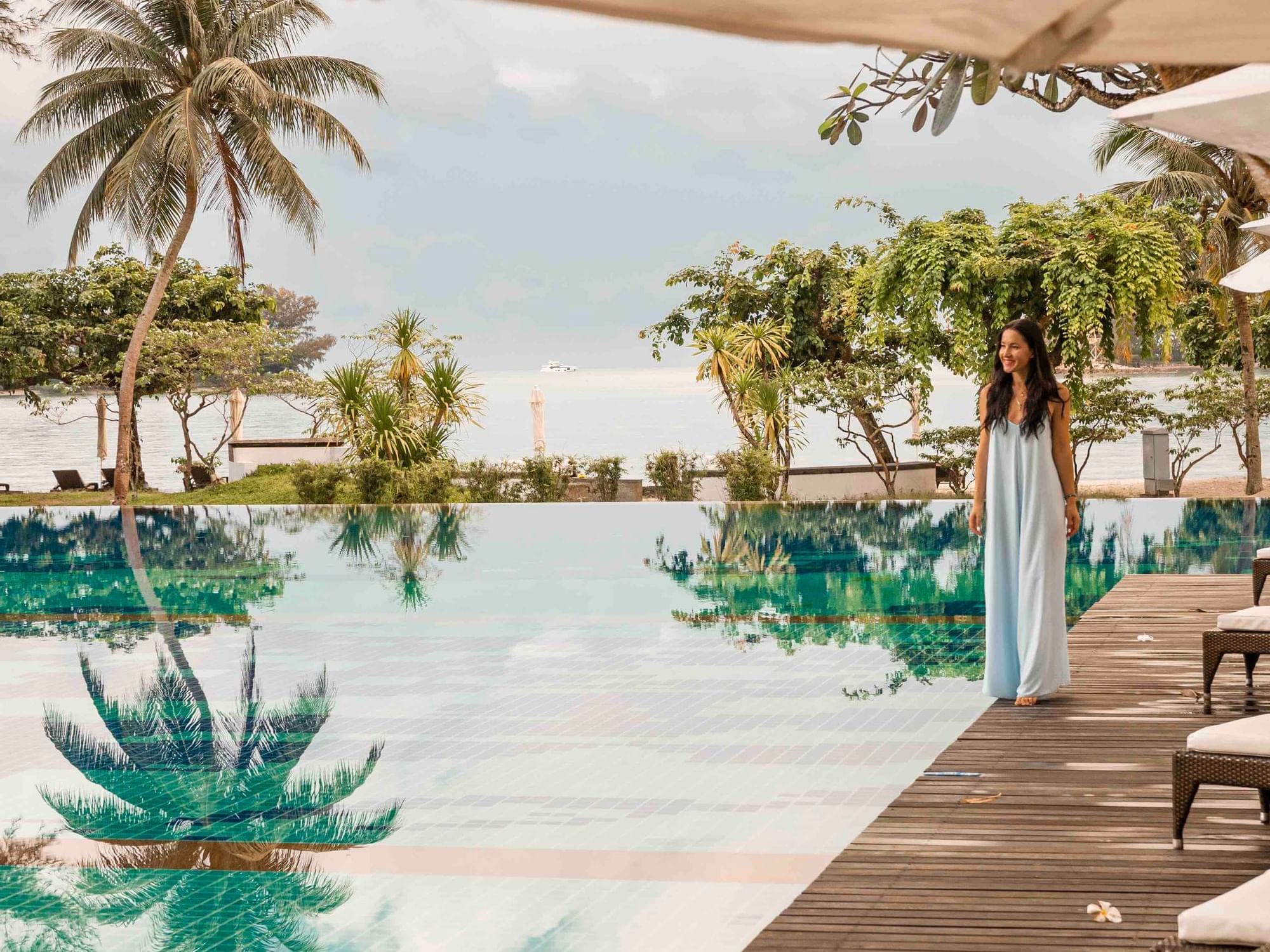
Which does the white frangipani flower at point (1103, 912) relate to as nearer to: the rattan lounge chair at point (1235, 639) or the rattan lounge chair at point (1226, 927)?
the rattan lounge chair at point (1226, 927)

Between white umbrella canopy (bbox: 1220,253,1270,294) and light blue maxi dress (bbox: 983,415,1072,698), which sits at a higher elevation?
white umbrella canopy (bbox: 1220,253,1270,294)

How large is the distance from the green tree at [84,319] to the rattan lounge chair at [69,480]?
806mm

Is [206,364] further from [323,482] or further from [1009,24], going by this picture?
[1009,24]

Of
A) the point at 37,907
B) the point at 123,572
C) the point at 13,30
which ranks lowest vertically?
the point at 37,907

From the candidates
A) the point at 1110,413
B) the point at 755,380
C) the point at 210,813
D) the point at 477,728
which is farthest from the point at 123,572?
the point at 1110,413

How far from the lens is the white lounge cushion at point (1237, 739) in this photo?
325cm

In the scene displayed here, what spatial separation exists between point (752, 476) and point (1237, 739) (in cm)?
1255

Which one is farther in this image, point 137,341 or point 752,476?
point 137,341

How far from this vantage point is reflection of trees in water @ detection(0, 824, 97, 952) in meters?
4.11

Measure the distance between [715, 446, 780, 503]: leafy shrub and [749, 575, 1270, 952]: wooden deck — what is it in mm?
10505

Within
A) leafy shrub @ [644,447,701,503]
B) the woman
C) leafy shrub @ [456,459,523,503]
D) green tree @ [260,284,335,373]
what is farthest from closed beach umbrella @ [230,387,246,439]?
green tree @ [260,284,335,373]

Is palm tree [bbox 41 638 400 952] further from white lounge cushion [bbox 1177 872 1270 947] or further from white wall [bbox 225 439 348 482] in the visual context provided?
white wall [bbox 225 439 348 482]

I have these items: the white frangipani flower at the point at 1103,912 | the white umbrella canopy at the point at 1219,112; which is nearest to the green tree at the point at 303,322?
the white umbrella canopy at the point at 1219,112

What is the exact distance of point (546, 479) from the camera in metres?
16.6
